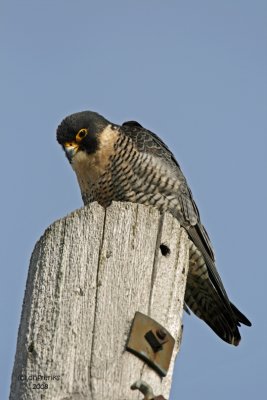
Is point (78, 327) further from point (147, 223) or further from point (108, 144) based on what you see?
→ point (108, 144)

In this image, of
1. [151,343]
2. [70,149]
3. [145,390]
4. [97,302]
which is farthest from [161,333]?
[70,149]

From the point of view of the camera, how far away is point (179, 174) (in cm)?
572

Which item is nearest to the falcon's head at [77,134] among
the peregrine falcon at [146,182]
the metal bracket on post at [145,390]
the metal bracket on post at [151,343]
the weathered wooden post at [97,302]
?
the peregrine falcon at [146,182]

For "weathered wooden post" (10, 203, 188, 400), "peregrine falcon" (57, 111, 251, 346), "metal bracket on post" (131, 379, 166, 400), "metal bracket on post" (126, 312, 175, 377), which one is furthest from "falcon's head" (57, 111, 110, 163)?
"metal bracket on post" (131, 379, 166, 400)

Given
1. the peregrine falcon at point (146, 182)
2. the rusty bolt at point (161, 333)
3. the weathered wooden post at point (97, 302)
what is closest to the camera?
the weathered wooden post at point (97, 302)

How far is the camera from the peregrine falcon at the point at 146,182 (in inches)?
205

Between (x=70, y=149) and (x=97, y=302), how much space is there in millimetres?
3003

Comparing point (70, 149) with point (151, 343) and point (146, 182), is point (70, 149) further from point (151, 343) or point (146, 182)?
point (151, 343)

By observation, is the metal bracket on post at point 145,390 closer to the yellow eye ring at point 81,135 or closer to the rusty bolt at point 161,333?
the rusty bolt at point 161,333

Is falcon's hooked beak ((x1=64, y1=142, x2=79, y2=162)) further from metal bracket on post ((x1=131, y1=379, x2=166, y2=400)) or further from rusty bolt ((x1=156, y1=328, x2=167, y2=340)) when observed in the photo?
metal bracket on post ((x1=131, y1=379, x2=166, y2=400))

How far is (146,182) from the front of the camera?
5496 millimetres

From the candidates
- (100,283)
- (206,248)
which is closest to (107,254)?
(100,283)

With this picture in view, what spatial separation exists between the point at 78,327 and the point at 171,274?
55 centimetres

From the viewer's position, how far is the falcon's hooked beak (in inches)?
233
